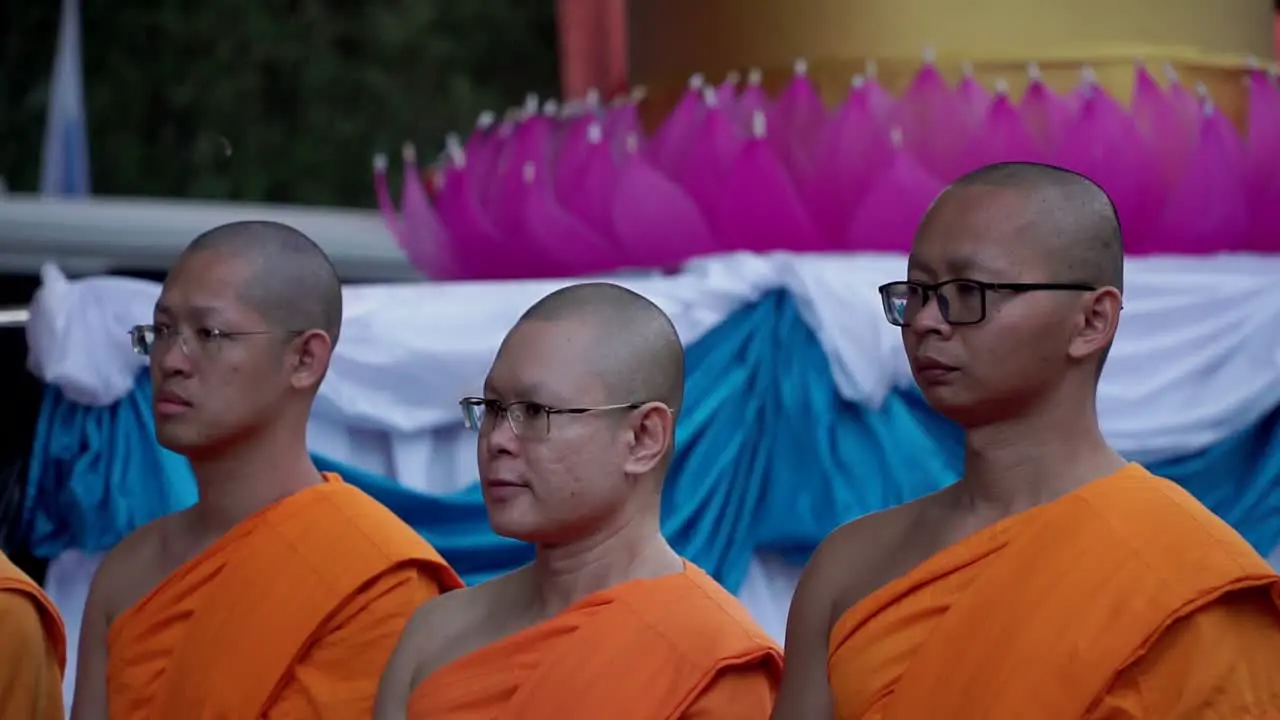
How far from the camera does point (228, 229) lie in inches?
125

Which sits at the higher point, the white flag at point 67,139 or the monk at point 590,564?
the white flag at point 67,139

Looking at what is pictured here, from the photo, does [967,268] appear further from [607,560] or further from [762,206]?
[762,206]

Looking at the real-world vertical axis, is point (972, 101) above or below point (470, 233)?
above

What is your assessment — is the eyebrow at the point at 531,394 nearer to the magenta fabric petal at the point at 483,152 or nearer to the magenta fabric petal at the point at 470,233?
the magenta fabric petal at the point at 470,233

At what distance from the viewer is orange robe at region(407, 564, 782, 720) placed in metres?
2.47

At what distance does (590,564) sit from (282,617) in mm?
584

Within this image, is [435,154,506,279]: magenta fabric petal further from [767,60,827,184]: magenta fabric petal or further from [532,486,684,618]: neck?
[532,486,684,618]: neck

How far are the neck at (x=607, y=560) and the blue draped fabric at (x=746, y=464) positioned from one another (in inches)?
44.7

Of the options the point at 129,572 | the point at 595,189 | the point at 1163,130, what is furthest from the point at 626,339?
the point at 1163,130

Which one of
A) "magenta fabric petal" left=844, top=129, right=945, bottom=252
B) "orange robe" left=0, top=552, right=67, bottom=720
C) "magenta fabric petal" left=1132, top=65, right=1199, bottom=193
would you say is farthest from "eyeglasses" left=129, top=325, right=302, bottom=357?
"magenta fabric petal" left=1132, top=65, right=1199, bottom=193

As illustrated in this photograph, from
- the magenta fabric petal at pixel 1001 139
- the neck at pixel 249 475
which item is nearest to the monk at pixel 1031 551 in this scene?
the neck at pixel 249 475

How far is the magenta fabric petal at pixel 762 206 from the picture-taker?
410cm

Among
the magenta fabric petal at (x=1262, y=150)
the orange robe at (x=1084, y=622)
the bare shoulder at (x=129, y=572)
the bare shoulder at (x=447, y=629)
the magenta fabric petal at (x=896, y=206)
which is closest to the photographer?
the orange robe at (x=1084, y=622)

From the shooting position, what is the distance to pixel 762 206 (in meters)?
4.13
